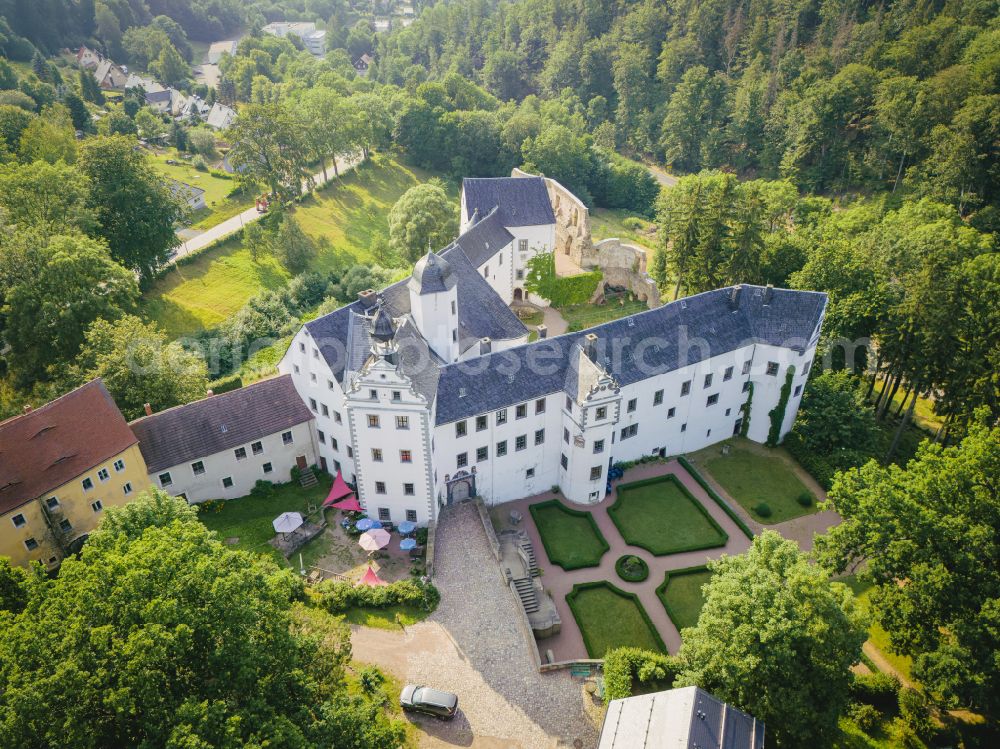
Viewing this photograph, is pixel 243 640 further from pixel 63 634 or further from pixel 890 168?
pixel 890 168

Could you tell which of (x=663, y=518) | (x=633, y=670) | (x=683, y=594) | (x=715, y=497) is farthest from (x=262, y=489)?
(x=715, y=497)

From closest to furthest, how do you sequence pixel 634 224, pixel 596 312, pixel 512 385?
pixel 512 385
pixel 596 312
pixel 634 224

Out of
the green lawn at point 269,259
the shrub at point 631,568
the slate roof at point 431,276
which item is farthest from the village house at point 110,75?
the shrub at point 631,568

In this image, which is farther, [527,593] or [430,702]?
[527,593]

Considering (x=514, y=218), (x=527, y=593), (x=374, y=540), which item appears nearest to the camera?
(x=527, y=593)

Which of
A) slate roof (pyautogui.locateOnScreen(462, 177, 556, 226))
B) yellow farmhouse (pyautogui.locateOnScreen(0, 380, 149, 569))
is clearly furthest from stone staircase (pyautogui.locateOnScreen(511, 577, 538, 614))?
slate roof (pyautogui.locateOnScreen(462, 177, 556, 226))

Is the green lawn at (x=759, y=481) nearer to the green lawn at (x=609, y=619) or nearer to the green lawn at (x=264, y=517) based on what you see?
the green lawn at (x=609, y=619)

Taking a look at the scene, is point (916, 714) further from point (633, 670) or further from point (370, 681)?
point (370, 681)

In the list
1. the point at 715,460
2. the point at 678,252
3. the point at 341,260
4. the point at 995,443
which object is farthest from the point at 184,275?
the point at 995,443
